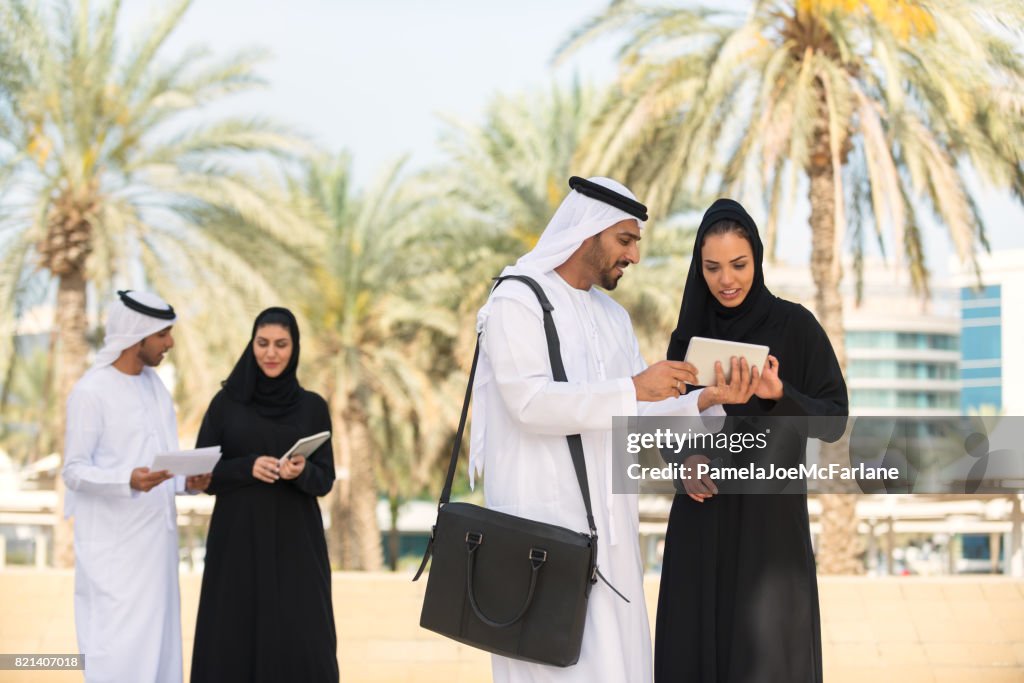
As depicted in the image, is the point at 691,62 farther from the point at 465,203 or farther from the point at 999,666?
the point at 999,666

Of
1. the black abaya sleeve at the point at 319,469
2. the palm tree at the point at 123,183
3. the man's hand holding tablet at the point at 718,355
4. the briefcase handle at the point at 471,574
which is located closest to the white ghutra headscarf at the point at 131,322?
the black abaya sleeve at the point at 319,469

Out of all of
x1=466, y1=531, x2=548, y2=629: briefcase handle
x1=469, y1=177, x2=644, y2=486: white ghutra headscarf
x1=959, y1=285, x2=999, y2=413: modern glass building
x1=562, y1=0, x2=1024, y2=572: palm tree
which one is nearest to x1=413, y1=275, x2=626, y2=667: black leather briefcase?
x1=466, y1=531, x2=548, y2=629: briefcase handle

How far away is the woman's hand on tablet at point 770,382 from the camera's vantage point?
2996 mm

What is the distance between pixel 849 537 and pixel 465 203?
26.3ft

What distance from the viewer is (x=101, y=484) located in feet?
16.3

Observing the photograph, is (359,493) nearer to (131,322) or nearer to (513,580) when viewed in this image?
(131,322)

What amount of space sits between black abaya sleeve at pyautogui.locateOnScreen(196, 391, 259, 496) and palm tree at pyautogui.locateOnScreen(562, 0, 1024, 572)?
858 cm

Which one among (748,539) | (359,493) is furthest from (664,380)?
(359,493)

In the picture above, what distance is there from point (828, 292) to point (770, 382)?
34.6 feet

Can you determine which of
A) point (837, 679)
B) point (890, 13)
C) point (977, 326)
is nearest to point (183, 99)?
point (890, 13)
